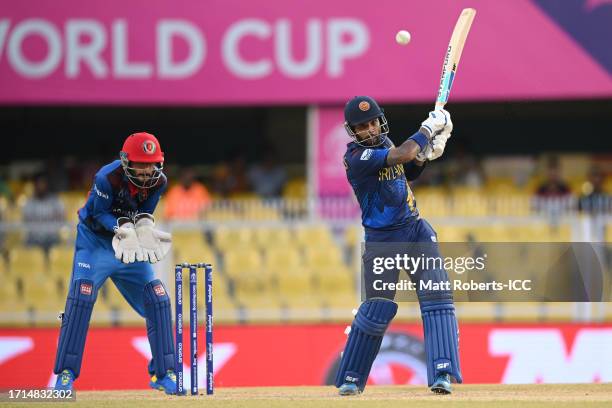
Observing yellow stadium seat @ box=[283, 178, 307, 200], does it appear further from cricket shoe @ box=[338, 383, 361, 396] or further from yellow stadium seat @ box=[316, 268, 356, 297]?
cricket shoe @ box=[338, 383, 361, 396]

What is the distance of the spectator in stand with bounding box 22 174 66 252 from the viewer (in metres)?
12.3

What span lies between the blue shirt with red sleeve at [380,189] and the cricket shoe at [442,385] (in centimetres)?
94

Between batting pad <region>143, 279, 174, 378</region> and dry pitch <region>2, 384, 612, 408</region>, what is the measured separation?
0.21 m

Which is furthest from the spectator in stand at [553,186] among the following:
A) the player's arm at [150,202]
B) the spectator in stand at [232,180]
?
the player's arm at [150,202]

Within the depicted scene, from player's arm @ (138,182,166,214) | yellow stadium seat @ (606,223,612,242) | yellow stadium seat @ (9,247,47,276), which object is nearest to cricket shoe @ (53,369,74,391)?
player's arm @ (138,182,166,214)

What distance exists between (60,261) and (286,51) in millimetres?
3560

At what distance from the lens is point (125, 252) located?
7645 millimetres

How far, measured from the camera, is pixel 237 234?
40.3 ft

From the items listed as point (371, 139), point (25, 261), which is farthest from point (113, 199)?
point (25, 261)

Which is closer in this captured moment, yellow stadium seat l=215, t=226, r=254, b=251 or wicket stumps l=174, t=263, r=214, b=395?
wicket stumps l=174, t=263, r=214, b=395

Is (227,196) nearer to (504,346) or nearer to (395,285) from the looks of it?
(504,346)

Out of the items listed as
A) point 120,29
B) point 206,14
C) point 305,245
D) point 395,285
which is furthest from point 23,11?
point 395,285

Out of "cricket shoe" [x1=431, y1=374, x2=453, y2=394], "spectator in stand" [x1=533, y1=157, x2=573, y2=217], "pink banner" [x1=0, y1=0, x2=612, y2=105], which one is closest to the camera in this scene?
"cricket shoe" [x1=431, y1=374, x2=453, y2=394]

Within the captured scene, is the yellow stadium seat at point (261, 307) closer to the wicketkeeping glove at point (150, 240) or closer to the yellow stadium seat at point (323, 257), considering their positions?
the yellow stadium seat at point (323, 257)
